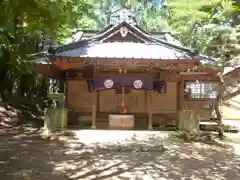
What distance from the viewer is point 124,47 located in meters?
14.6

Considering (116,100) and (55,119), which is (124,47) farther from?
(55,119)

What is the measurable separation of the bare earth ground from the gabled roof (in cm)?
320

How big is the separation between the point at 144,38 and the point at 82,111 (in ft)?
13.8

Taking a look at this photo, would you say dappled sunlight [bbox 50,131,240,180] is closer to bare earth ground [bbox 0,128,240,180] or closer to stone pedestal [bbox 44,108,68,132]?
bare earth ground [bbox 0,128,240,180]

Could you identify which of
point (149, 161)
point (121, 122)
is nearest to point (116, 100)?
point (121, 122)

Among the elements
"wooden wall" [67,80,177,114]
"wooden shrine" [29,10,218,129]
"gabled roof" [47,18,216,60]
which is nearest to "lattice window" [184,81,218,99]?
"wooden shrine" [29,10,218,129]

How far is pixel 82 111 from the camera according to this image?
619 inches

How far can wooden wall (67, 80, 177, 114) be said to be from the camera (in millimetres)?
15773

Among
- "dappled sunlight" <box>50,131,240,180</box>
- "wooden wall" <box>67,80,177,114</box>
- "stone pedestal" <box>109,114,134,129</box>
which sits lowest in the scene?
"dappled sunlight" <box>50,131,240,180</box>

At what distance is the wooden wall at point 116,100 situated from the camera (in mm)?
15773

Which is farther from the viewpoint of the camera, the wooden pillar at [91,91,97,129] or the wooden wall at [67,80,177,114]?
the wooden wall at [67,80,177,114]

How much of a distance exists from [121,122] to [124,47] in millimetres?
3091

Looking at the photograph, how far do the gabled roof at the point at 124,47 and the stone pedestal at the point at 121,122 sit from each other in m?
2.59

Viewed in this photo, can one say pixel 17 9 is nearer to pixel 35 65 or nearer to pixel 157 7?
pixel 35 65
